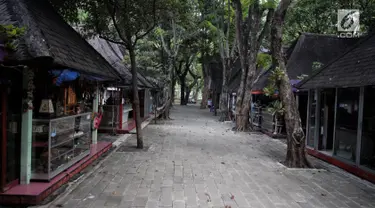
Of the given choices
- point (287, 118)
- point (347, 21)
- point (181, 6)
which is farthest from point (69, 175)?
point (347, 21)

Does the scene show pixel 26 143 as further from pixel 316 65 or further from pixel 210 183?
pixel 316 65

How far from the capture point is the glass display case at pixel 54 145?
16.9ft

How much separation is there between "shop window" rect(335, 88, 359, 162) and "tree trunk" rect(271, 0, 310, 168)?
1.31 meters

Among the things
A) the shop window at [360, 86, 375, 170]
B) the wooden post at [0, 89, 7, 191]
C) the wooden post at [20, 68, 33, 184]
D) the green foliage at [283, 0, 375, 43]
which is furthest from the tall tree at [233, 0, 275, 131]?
the wooden post at [0, 89, 7, 191]

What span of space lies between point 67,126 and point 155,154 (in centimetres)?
322

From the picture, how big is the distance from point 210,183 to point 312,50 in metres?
11.4

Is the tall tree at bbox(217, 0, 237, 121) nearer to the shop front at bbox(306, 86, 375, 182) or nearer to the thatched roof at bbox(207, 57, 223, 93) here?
the thatched roof at bbox(207, 57, 223, 93)

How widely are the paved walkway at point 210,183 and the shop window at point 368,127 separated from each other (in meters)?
0.76

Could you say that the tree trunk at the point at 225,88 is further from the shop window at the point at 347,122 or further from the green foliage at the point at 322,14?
the shop window at the point at 347,122

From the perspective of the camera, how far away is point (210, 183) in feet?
19.4

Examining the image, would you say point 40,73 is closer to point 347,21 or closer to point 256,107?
point 256,107

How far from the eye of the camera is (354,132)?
770 cm

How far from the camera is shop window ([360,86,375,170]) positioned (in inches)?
283

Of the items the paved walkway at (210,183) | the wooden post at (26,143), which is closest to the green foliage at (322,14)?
the paved walkway at (210,183)
